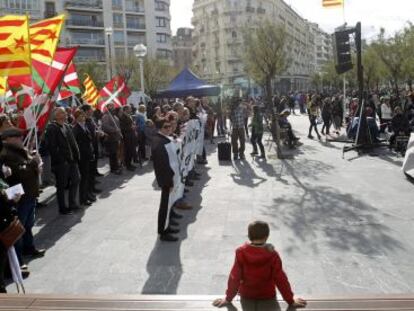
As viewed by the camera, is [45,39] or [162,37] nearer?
[45,39]

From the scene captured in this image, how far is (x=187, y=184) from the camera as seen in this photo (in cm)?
1122

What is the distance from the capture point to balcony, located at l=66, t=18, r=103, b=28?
255 feet

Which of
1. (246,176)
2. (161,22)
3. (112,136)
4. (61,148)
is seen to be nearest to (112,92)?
(112,136)

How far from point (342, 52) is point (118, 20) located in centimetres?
7166

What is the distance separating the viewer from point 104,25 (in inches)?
3204

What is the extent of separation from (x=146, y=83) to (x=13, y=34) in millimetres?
43488

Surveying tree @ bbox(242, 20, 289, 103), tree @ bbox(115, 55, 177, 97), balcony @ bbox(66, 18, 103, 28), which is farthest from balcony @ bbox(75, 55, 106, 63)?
tree @ bbox(242, 20, 289, 103)

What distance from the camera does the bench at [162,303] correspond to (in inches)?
160

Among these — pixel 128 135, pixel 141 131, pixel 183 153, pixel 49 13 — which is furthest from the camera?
pixel 49 13

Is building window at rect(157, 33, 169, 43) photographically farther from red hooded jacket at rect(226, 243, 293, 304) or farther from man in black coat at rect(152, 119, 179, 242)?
red hooded jacket at rect(226, 243, 293, 304)

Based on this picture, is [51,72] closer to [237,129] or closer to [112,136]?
[112,136]

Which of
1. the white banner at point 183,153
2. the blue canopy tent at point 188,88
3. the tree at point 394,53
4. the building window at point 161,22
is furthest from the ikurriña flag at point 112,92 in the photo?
the building window at point 161,22

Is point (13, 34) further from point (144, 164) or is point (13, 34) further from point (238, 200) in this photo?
point (144, 164)

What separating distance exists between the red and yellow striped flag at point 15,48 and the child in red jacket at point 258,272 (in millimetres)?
5133
